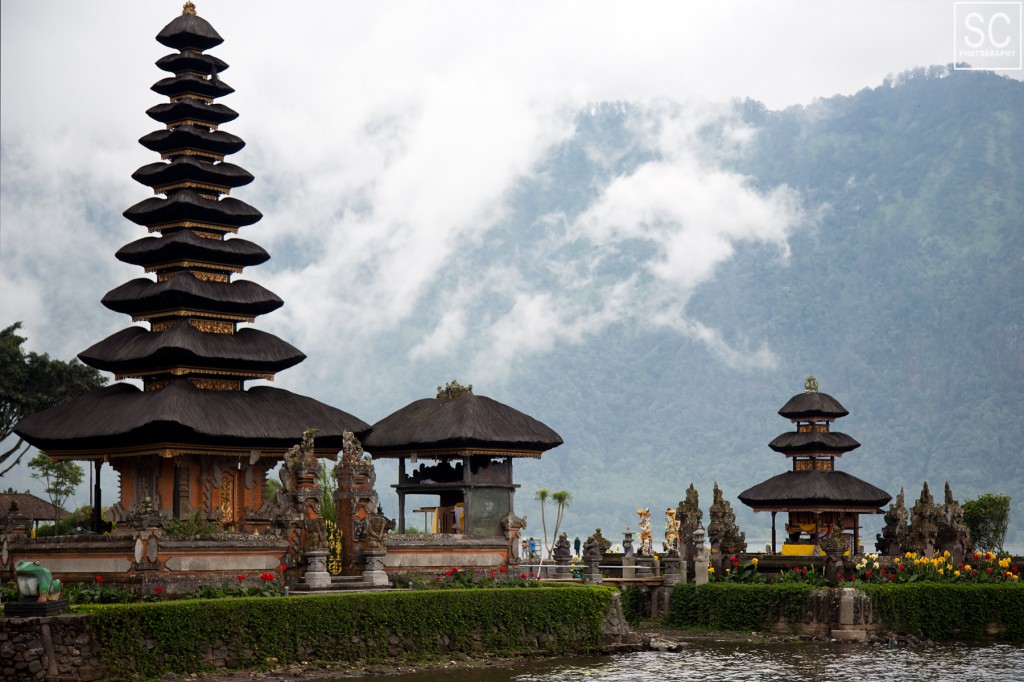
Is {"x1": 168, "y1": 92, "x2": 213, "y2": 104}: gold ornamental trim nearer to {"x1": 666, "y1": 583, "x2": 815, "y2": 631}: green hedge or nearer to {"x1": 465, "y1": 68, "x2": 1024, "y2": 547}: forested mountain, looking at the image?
{"x1": 666, "y1": 583, "x2": 815, "y2": 631}: green hedge

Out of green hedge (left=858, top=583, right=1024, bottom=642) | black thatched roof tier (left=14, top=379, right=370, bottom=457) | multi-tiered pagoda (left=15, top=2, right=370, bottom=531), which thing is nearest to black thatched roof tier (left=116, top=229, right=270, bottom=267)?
multi-tiered pagoda (left=15, top=2, right=370, bottom=531)

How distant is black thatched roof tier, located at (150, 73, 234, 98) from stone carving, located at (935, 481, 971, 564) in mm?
24556

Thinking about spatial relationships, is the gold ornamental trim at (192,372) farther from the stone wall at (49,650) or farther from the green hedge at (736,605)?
the green hedge at (736,605)

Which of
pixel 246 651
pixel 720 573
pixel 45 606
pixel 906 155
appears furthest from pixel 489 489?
pixel 906 155

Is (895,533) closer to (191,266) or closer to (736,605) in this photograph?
(736,605)

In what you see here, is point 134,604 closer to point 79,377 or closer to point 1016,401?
point 79,377

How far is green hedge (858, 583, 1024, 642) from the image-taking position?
38.1m

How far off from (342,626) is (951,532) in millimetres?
22661

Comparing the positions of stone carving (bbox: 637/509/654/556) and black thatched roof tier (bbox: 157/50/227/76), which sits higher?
black thatched roof tier (bbox: 157/50/227/76)

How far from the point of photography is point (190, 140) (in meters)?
40.9

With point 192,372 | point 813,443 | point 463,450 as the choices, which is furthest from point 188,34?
point 813,443

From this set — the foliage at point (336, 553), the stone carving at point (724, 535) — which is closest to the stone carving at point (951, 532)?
the stone carving at point (724, 535)

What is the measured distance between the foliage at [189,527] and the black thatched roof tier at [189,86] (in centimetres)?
1297

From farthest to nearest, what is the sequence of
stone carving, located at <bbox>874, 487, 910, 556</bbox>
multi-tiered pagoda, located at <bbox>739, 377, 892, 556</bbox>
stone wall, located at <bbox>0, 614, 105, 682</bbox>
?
1. multi-tiered pagoda, located at <bbox>739, 377, 892, 556</bbox>
2. stone carving, located at <bbox>874, 487, 910, 556</bbox>
3. stone wall, located at <bbox>0, 614, 105, 682</bbox>
